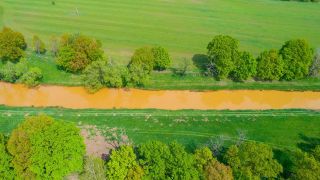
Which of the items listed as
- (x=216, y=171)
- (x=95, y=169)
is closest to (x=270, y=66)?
(x=216, y=171)

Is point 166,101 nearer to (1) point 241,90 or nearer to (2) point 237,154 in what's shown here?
(1) point 241,90

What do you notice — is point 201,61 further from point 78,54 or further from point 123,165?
point 123,165

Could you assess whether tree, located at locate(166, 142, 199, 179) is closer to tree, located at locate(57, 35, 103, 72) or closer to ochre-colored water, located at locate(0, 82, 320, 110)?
ochre-colored water, located at locate(0, 82, 320, 110)

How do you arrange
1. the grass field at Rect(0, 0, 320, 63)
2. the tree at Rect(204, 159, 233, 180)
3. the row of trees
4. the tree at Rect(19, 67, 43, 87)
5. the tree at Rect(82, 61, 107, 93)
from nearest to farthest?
1. the tree at Rect(204, 159, 233, 180)
2. the tree at Rect(82, 61, 107, 93)
3. the tree at Rect(19, 67, 43, 87)
4. the row of trees
5. the grass field at Rect(0, 0, 320, 63)

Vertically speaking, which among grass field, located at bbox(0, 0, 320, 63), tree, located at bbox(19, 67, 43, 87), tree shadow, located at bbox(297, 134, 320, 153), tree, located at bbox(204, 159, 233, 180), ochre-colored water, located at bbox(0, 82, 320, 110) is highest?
grass field, located at bbox(0, 0, 320, 63)

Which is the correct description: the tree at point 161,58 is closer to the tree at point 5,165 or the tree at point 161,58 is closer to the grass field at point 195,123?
the grass field at point 195,123

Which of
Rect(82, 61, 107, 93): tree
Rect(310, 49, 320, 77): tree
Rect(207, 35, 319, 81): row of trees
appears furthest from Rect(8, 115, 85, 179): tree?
Rect(310, 49, 320, 77): tree
